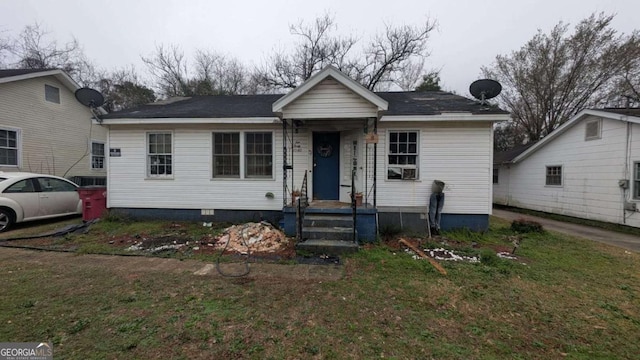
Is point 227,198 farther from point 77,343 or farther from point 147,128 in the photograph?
point 77,343

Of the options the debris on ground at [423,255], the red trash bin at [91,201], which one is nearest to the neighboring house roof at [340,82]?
the debris on ground at [423,255]

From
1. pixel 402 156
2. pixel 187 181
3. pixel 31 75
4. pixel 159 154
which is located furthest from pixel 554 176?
pixel 31 75

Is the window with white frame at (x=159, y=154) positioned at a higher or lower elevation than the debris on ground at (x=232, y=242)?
higher

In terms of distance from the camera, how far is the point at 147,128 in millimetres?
7852

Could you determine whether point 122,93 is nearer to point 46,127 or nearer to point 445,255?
point 46,127

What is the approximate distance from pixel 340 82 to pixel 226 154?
3.97 m

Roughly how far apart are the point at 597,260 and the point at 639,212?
18.1 ft

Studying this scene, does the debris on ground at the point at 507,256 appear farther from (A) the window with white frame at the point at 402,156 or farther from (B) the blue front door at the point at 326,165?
(B) the blue front door at the point at 326,165

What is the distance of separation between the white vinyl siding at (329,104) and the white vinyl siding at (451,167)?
4.31 ft

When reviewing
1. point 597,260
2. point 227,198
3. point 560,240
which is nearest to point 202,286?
point 227,198

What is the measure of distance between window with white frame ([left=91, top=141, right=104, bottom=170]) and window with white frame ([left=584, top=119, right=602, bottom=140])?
21695 mm

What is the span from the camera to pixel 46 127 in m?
11.1

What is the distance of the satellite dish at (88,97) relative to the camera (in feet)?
28.2

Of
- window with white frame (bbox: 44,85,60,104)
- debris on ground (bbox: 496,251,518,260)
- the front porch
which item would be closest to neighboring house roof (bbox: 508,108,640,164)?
debris on ground (bbox: 496,251,518,260)
